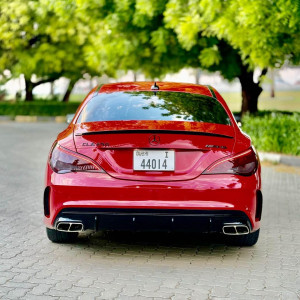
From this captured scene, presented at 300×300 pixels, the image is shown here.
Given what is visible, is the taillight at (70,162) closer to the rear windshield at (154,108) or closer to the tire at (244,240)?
the rear windshield at (154,108)

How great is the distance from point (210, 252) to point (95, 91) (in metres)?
1.90

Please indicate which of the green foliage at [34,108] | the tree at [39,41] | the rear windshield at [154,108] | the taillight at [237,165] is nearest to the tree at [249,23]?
the rear windshield at [154,108]

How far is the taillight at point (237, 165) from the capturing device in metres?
5.72

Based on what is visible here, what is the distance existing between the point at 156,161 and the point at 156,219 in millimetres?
462

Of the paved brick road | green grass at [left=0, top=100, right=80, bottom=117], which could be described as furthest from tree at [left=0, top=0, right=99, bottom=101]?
the paved brick road

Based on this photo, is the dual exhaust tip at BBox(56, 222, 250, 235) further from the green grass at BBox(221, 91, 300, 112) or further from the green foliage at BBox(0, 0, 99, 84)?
the green grass at BBox(221, 91, 300, 112)

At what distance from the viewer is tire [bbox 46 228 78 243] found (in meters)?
6.54

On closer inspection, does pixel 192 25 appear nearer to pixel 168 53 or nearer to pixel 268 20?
pixel 268 20

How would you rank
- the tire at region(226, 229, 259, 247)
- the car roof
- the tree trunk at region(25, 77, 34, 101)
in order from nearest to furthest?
1. the tire at region(226, 229, 259, 247)
2. the car roof
3. the tree trunk at region(25, 77, 34, 101)

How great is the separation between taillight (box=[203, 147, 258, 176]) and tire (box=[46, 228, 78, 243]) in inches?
62.7

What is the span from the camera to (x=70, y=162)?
5.83m

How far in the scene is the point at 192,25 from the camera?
17.2 metres

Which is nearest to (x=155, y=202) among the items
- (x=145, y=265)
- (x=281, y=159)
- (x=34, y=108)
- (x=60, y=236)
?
(x=145, y=265)

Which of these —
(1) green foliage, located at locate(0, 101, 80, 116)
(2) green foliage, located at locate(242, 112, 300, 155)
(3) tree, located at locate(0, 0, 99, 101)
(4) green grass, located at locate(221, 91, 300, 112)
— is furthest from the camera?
(4) green grass, located at locate(221, 91, 300, 112)
